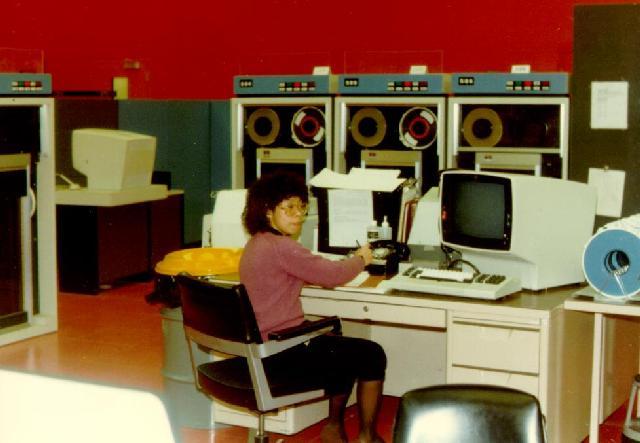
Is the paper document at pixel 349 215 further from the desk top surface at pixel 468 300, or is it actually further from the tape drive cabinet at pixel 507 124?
the tape drive cabinet at pixel 507 124

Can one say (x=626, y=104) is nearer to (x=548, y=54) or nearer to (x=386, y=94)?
(x=386, y=94)

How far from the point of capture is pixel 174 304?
427 cm

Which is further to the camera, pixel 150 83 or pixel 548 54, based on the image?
pixel 150 83

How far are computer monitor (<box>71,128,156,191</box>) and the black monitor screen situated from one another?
3.87m

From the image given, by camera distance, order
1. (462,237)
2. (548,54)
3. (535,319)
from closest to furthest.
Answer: (535,319) < (462,237) < (548,54)

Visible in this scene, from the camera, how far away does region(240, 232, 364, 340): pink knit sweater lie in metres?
3.55

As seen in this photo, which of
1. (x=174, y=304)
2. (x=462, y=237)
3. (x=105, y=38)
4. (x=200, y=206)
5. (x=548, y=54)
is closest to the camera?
(x=462, y=237)

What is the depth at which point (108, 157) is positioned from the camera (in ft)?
24.2

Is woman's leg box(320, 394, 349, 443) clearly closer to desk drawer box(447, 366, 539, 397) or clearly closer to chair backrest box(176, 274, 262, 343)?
desk drawer box(447, 366, 539, 397)

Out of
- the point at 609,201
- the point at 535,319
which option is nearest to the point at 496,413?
the point at 535,319

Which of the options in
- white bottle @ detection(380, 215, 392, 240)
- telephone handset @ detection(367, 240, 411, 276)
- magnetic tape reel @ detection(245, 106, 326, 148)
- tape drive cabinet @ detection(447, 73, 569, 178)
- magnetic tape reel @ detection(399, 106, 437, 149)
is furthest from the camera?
magnetic tape reel @ detection(245, 106, 326, 148)

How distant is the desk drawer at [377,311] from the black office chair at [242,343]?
0.29 metres

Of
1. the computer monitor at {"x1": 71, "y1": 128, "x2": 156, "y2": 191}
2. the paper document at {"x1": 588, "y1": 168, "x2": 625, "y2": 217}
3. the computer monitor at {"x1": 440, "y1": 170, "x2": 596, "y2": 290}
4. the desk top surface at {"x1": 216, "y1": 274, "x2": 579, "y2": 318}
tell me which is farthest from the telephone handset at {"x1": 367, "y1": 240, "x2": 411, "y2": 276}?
the computer monitor at {"x1": 71, "y1": 128, "x2": 156, "y2": 191}

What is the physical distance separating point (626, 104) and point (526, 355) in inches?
68.7
